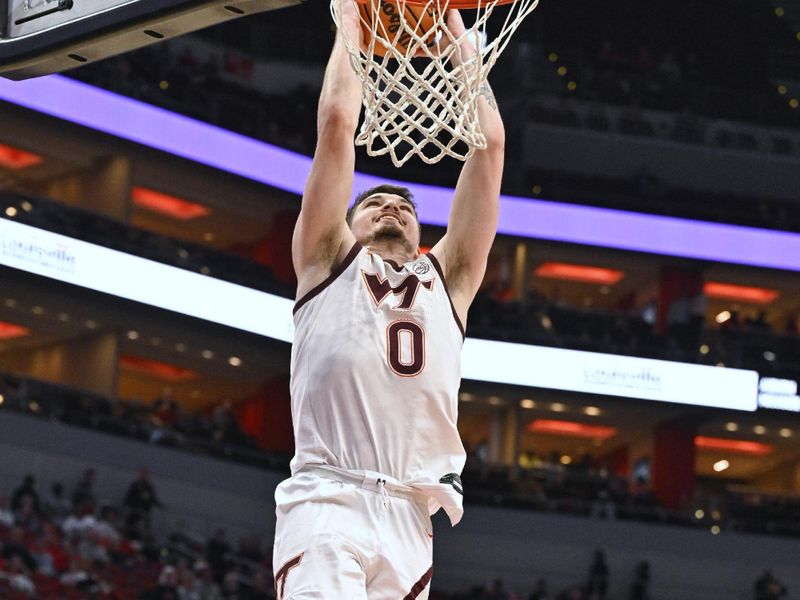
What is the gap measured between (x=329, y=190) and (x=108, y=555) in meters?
12.3

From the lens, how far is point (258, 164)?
82.2 ft

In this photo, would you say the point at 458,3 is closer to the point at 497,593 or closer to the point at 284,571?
Answer: the point at 284,571

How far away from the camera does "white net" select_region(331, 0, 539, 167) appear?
14.2ft

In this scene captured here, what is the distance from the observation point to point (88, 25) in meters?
4.44

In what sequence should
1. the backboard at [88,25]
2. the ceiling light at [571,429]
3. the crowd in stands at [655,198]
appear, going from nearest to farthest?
the backboard at [88,25], the crowd in stands at [655,198], the ceiling light at [571,429]

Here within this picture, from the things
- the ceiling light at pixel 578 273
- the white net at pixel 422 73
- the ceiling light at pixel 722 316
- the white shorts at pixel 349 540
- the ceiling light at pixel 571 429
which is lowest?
the white shorts at pixel 349 540

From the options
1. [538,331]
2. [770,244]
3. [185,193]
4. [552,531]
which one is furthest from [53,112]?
[770,244]

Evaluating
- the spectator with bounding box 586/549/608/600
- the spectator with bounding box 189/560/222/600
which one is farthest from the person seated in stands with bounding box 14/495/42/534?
the spectator with bounding box 586/549/608/600

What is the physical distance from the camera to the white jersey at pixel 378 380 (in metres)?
3.99

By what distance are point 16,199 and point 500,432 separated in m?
11.7

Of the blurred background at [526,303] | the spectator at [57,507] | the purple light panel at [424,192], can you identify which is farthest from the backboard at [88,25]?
the purple light panel at [424,192]

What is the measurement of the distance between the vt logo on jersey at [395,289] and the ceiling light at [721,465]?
27605 millimetres

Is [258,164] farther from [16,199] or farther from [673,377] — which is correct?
[673,377]

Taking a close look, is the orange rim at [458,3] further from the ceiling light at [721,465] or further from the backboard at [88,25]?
the ceiling light at [721,465]
